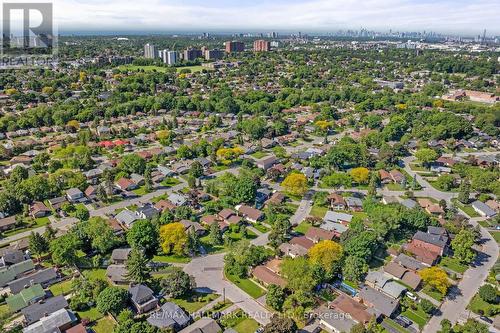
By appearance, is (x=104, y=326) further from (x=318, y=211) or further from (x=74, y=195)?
(x=318, y=211)

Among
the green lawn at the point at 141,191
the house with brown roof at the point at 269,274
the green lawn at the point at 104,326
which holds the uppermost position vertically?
the green lawn at the point at 141,191

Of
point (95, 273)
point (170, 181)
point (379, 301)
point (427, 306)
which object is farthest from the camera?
point (170, 181)

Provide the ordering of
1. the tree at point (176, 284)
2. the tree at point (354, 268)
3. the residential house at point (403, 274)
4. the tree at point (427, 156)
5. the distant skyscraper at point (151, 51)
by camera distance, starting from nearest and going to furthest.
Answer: the tree at point (176, 284) < the tree at point (354, 268) < the residential house at point (403, 274) < the tree at point (427, 156) < the distant skyscraper at point (151, 51)

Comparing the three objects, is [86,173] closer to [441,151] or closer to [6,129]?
[6,129]

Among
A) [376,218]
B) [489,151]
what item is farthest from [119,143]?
[489,151]

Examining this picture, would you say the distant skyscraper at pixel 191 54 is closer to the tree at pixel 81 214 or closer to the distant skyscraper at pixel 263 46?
the distant skyscraper at pixel 263 46

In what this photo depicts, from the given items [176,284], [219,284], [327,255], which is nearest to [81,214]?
[176,284]

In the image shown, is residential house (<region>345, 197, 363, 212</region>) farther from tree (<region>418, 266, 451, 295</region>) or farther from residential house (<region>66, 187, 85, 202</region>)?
residential house (<region>66, 187, 85, 202</region>)

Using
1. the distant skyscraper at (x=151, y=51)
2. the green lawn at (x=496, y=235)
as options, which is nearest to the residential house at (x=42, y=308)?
the green lawn at (x=496, y=235)
